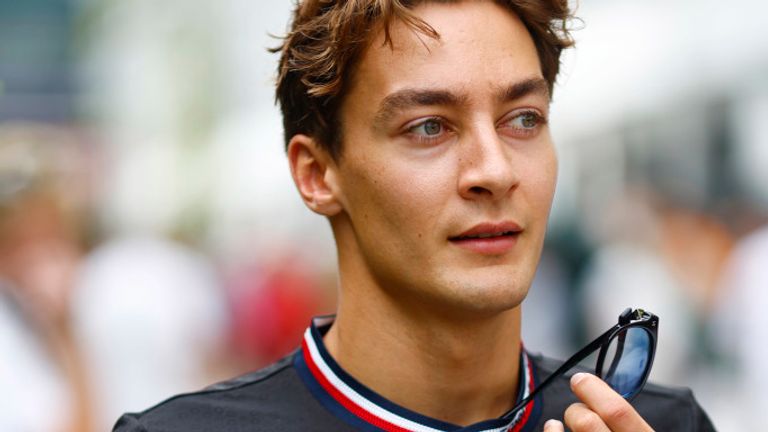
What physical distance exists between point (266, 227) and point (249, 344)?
416 cm

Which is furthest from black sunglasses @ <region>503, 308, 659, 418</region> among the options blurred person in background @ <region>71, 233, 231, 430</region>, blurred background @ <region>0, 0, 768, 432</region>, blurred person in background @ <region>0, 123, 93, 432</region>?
blurred person in background @ <region>71, 233, 231, 430</region>

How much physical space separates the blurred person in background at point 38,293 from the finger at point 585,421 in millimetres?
3209

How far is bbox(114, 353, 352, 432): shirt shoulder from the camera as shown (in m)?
3.15

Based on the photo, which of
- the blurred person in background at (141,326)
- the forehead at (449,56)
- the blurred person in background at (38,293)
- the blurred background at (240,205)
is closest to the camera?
the forehead at (449,56)

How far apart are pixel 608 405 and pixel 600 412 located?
2 centimetres

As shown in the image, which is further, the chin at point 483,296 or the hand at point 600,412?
the chin at point 483,296

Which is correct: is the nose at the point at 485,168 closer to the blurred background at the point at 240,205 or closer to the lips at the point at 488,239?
the lips at the point at 488,239

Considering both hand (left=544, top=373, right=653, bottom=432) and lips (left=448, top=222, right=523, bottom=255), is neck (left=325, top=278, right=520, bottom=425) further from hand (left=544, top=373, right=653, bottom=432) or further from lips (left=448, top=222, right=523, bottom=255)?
hand (left=544, top=373, right=653, bottom=432)

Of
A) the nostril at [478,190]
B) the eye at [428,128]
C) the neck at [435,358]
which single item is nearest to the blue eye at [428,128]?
the eye at [428,128]

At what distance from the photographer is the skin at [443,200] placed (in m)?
3.06

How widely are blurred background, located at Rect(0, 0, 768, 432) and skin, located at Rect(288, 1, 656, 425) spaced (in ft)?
2.08

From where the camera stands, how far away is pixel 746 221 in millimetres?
8727

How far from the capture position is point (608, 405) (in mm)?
2730

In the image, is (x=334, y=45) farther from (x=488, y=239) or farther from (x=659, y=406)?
(x=659, y=406)
